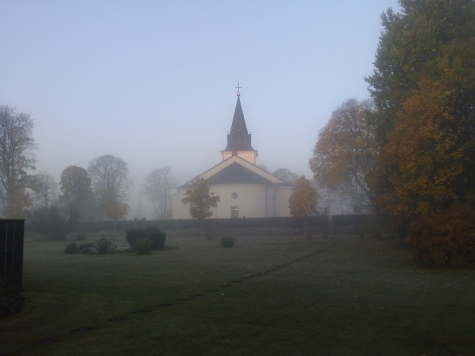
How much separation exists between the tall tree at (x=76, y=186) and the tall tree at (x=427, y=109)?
47.3 m

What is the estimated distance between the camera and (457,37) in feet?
75.9

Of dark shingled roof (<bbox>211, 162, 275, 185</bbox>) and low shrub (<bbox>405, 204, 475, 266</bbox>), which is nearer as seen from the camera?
low shrub (<bbox>405, 204, 475, 266</bbox>)

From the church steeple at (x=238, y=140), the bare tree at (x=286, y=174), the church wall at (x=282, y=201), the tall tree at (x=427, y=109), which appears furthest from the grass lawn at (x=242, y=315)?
the bare tree at (x=286, y=174)

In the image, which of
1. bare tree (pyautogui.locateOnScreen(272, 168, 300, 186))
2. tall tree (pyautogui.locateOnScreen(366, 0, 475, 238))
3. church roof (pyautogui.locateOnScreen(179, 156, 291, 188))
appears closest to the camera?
tall tree (pyautogui.locateOnScreen(366, 0, 475, 238))

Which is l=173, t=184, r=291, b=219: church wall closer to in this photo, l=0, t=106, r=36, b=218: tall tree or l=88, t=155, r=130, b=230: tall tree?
l=88, t=155, r=130, b=230: tall tree

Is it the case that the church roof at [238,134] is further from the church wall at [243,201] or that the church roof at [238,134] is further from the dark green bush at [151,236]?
the dark green bush at [151,236]

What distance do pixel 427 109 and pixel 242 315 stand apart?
47.7 ft

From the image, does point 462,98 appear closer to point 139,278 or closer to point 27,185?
point 139,278

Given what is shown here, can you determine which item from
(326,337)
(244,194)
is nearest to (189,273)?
(326,337)

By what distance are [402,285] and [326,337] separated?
5.72 m

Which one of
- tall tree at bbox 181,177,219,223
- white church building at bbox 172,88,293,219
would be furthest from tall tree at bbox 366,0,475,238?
white church building at bbox 172,88,293,219

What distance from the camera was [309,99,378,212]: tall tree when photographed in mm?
42031

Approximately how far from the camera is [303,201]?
46.1 meters

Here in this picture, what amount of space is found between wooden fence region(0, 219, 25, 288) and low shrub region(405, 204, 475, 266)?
1255cm
